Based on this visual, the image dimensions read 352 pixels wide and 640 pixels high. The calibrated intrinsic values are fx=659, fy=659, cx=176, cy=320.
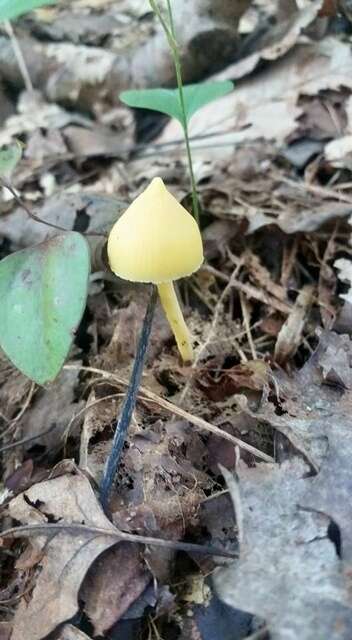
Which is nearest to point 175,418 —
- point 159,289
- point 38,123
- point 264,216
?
point 159,289

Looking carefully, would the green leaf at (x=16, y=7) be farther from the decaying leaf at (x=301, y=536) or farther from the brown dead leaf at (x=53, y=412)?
the decaying leaf at (x=301, y=536)

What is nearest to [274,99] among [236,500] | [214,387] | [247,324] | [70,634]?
[247,324]

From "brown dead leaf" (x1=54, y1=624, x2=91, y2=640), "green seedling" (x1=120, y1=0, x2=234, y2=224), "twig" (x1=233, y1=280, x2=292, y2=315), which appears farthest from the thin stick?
"brown dead leaf" (x1=54, y1=624, x2=91, y2=640)

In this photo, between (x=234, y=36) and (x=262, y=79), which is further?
(x=234, y=36)

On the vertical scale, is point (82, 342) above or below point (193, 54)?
below

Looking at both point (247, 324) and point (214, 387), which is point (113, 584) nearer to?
point (214, 387)

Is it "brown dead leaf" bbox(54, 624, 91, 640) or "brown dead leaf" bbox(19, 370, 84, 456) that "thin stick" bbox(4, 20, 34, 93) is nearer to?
"brown dead leaf" bbox(19, 370, 84, 456)

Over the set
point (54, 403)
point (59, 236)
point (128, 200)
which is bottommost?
point (54, 403)

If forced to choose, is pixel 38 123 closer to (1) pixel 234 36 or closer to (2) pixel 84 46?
(2) pixel 84 46
